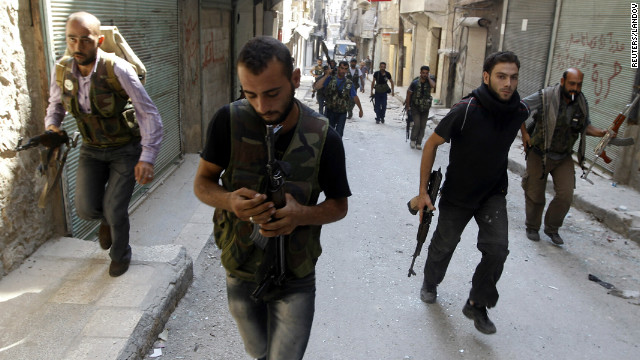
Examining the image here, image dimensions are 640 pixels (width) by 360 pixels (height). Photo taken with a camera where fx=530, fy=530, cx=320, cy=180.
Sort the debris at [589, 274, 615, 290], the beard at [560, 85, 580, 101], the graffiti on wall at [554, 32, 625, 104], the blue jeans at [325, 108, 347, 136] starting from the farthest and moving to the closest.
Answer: the blue jeans at [325, 108, 347, 136] → the graffiti on wall at [554, 32, 625, 104] → the beard at [560, 85, 580, 101] → the debris at [589, 274, 615, 290]

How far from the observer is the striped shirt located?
3.16 meters

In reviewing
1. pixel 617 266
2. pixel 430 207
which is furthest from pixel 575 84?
pixel 430 207

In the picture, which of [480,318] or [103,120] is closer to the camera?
[103,120]

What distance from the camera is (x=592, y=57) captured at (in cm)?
871

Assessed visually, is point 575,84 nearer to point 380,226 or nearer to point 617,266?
point 617,266

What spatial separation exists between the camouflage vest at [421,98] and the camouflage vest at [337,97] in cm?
129

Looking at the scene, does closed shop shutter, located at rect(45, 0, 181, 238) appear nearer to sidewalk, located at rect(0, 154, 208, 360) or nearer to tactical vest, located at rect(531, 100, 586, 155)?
sidewalk, located at rect(0, 154, 208, 360)

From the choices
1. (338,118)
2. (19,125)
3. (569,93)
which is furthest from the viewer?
(338,118)

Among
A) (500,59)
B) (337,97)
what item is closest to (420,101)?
(337,97)

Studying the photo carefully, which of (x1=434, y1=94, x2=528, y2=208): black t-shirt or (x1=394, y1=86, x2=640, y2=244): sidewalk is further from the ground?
(x1=434, y1=94, x2=528, y2=208): black t-shirt

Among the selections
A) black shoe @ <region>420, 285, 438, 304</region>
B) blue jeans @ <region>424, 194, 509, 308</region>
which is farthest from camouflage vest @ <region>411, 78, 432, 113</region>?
blue jeans @ <region>424, 194, 509, 308</region>

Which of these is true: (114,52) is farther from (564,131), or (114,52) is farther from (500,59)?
(564,131)

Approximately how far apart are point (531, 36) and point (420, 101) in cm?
351

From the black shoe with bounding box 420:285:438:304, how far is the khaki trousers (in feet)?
6.53
